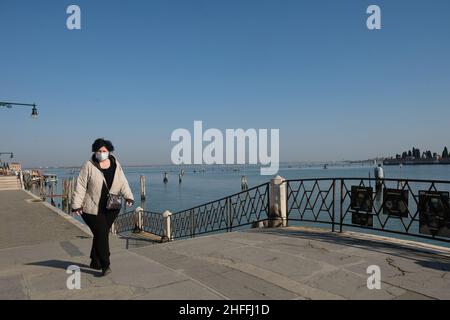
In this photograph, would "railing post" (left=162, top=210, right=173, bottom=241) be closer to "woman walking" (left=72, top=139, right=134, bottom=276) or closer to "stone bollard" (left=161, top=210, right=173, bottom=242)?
"stone bollard" (left=161, top=210, right=173, bottom=242)

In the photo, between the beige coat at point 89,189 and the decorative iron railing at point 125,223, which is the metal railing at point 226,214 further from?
the beige coat at point 89,189

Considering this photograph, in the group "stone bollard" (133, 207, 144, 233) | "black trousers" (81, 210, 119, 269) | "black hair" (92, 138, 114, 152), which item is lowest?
"stone bollard" (133, 207, 144, 233)

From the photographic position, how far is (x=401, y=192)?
633cm

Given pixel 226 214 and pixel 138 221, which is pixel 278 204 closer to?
pixel 226 214

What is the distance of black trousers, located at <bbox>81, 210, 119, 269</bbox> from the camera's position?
178 inches

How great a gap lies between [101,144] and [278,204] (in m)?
5.22

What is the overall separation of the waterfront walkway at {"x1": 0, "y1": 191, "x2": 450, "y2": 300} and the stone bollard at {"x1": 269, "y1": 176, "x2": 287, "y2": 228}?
1.03 meters

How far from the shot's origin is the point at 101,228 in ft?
14.9

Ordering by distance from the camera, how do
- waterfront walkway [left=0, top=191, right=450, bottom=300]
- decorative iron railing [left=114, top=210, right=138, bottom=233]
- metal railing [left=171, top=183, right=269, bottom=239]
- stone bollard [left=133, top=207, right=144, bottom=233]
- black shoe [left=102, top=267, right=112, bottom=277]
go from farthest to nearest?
decorative iron railing [left=114, top=210, right=138, bottom=233] < stone bollard [left=133, top=207, right=144, bottom=233] < metal railing [left=171, top=183, right=269, bottom=239] < black shoe [left=102, top=267, right=112, bottom=277] < waterfront walkway [left=0, top=191, right=450, bottom=300]

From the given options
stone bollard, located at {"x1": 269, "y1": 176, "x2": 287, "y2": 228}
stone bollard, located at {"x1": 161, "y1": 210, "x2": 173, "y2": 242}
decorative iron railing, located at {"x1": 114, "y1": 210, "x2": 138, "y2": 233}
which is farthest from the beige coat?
decorative iron railing, located at {"x1": 114, "y1": 210, "x2": 138, "y2": 233}

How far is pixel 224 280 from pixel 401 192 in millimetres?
4003

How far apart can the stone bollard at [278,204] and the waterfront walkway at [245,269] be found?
1.03 meters

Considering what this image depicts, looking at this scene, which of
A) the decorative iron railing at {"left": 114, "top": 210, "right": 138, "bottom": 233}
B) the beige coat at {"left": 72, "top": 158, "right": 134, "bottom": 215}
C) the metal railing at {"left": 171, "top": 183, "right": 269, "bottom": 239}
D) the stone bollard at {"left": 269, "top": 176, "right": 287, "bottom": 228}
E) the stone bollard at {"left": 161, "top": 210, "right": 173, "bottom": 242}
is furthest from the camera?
the decorative iron railing at {"left": 114, "top": 210, "right": 138, "bottom": 233}
